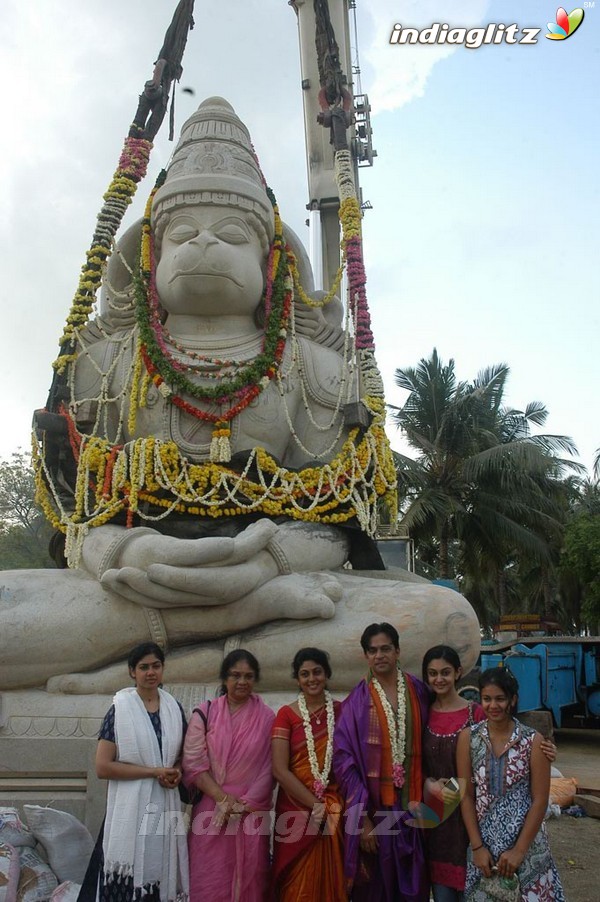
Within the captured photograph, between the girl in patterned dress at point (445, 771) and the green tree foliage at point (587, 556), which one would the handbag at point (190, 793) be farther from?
the green tree foliage at point (587, 556)

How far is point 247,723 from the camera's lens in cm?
289

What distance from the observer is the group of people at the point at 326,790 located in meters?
2.64

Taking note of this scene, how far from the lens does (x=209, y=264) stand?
514 centimetres

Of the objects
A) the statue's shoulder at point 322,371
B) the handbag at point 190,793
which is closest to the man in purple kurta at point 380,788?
the handbag at point 190,793

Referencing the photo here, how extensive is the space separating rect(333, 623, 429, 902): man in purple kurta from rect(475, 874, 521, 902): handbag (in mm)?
233

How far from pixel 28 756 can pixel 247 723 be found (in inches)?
61.5

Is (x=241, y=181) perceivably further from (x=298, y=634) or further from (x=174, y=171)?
(x=298, y=634)

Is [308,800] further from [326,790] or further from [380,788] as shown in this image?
[380,788]

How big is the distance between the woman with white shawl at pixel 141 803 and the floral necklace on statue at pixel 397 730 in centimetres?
76

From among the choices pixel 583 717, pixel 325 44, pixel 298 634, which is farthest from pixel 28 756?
pixel 583 717

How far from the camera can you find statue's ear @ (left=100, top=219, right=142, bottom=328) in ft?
18.9

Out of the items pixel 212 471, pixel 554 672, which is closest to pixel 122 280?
pixel 212 471

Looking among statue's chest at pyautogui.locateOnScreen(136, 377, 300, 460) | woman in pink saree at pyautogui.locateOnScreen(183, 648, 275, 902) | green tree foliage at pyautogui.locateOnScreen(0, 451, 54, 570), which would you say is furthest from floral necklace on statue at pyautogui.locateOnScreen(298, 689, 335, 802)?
green tree foliage at pyautogui.locateOnScreen(0, 451, 54, 570)

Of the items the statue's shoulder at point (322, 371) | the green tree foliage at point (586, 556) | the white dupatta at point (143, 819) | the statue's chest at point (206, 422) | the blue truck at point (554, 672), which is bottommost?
the blue truck at point (554, 672)
